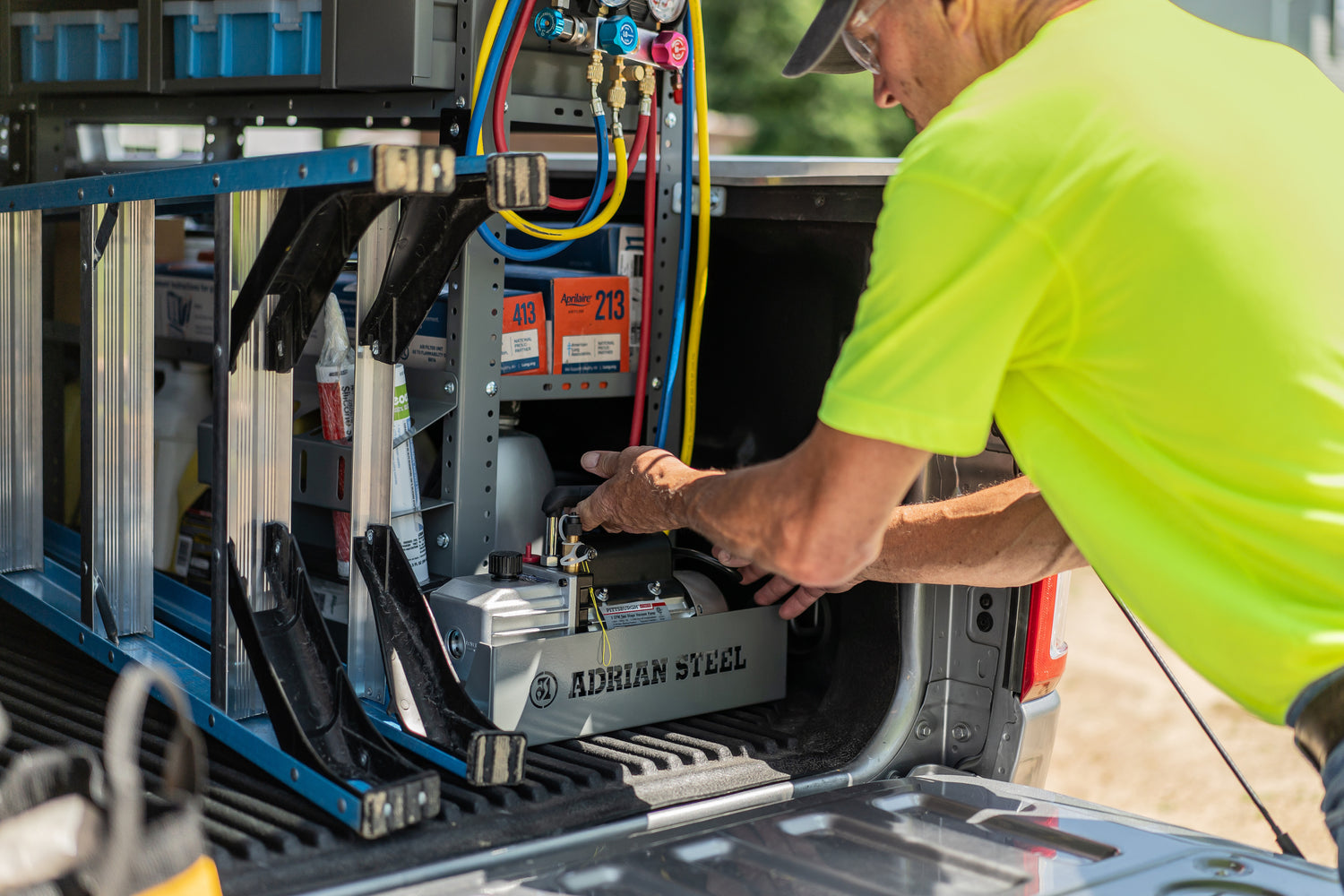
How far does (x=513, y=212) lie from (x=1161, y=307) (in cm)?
133

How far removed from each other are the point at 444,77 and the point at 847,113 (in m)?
13.4

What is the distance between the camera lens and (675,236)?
→ 110 inches

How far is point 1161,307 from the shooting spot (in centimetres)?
157

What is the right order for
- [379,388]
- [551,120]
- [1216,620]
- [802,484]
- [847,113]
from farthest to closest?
[847,113]
[551,120]
[379,388]
[802,484]
[1216,620]

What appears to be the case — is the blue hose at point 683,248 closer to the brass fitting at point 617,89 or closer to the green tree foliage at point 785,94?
the brass fitting at point 617,89

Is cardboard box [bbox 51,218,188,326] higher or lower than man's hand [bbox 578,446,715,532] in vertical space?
higher

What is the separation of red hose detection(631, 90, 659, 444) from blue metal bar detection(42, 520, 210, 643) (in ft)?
3.08

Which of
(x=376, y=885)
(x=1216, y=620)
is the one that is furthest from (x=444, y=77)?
(x=1216, y=620)

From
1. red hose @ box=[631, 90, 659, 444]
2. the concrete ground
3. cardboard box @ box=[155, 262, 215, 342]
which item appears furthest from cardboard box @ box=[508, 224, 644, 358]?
the concrete ground

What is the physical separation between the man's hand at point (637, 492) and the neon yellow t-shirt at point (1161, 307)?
58cm

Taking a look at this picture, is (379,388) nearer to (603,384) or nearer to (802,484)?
(603,384)

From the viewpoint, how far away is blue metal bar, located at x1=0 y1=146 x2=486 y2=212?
176 cm

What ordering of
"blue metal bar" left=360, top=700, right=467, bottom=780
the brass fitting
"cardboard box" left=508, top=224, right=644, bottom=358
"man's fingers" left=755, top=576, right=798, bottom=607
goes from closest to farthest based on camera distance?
1. "blue metal bar" left=360, top=700, right=467, bottom=780
2. the brass fitting
3. "man's fingers" left=755, top=576, right=798, bottom=607
4. "cardboard box" left=508, top=224, right=644, bottom=358

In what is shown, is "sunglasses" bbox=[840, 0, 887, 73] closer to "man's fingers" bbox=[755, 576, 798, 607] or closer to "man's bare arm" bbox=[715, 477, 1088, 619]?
"man's bare arm" bbox=[715, 477, 1088, 619]
